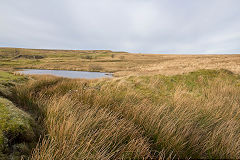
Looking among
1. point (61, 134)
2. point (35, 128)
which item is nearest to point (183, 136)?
point (61, 134)

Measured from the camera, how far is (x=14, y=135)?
1.62 metres

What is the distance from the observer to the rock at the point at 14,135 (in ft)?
4.67

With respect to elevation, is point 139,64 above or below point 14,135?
below

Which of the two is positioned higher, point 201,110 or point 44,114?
point 44,114

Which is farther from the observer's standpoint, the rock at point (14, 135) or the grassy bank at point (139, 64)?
the grassy bank at point (139, 64)

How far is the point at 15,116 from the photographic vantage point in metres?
1.87

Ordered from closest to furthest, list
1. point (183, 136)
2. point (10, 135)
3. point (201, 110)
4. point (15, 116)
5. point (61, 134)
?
point (10, 135) → point (61, 134) → point (15, 116) → point (183, 136) → point (201, 110)

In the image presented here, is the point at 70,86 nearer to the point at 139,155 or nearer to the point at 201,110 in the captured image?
the point at 139,155

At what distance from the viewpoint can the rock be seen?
1423 millimetres

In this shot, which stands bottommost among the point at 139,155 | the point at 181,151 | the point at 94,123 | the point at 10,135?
the point at 181,151

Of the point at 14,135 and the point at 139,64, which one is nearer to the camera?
the point at 14,135

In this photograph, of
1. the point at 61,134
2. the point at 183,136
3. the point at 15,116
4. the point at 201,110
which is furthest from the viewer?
the point at 201,110

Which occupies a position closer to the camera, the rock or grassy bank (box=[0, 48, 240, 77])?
the rock

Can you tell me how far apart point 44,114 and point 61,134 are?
108 centimetres
